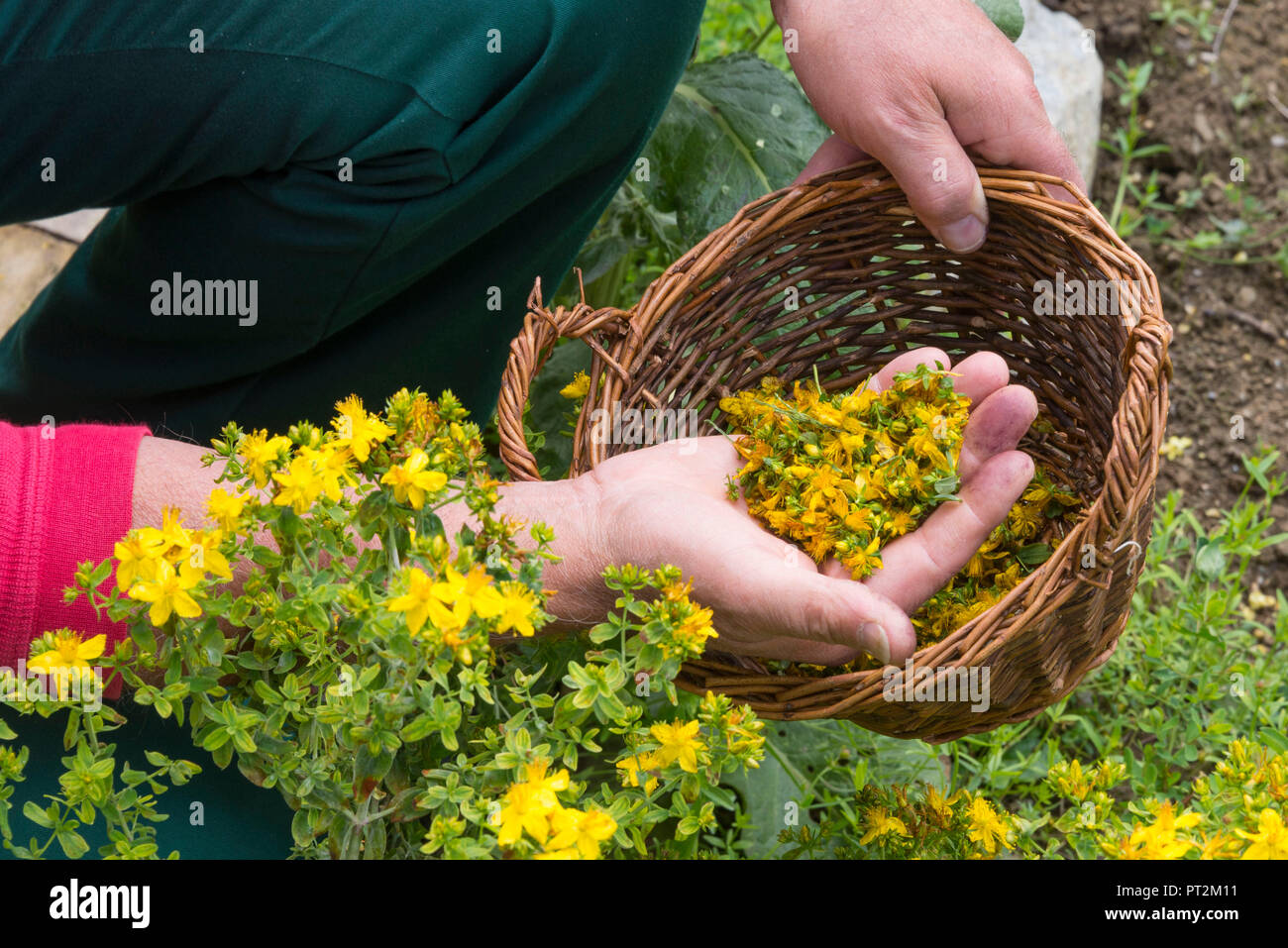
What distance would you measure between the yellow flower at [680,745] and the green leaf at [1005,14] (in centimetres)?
128

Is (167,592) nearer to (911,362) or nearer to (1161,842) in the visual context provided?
(1161,842)

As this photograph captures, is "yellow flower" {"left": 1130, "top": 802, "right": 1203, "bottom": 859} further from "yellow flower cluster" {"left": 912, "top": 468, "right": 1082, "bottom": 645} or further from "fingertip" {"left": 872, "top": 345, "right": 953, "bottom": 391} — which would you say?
"fingertip" {"left": 872, "top": 345, "right": 953, "bottom": 391}

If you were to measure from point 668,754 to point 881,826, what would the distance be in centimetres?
36

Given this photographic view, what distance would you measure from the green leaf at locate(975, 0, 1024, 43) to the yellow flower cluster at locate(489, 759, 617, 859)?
1416 millimetres

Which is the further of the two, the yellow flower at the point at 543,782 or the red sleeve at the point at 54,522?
the red sleeve at the point at 54,522

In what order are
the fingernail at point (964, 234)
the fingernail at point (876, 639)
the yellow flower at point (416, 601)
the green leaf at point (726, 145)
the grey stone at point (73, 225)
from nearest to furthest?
the yellow flower at point (416, 601) < the fingernail at point (876, 639) < the fingernail at point (964, 234) < the green leaf at point (726, 145) < the grey stone at point (73, 225)

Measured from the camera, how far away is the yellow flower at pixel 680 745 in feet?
3.02

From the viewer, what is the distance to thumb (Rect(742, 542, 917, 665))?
1006mm

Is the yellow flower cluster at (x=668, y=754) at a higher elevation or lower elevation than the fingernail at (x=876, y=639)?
lower

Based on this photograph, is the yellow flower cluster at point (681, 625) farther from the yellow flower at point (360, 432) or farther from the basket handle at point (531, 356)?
the basket handle at point (531, 356)

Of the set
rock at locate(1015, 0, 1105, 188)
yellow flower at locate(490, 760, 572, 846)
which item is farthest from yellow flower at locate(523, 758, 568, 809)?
rock at locate(1015, 0, 1105, 188)

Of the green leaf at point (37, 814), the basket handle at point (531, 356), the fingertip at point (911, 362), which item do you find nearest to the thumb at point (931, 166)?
the fingertip at point (911, 362)

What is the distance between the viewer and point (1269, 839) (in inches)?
36.5

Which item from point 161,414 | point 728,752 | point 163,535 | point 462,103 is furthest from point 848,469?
point 161,414
